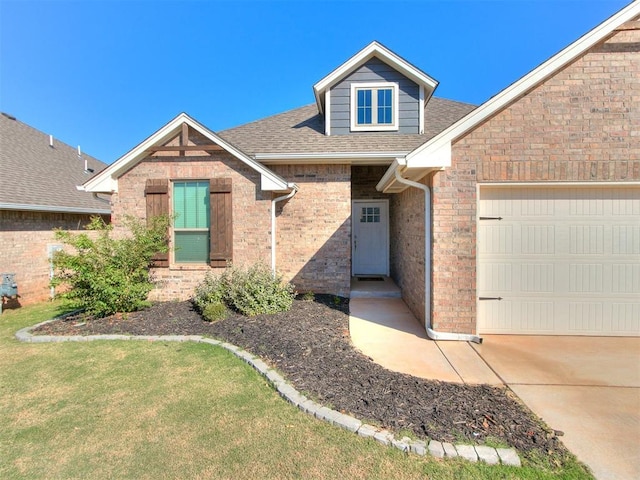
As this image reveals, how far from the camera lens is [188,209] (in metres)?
7.73

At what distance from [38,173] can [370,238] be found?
1158 cm

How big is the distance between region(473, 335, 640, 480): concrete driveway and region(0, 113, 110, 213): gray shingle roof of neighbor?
11.6m

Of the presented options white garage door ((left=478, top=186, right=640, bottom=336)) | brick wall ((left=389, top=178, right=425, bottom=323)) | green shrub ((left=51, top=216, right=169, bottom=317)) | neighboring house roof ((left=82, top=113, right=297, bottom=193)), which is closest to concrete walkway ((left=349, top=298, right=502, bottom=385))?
brick wall ((left=389, top=178, right=425, bottom=323))

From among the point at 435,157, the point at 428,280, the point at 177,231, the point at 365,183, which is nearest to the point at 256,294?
the point at 177,231

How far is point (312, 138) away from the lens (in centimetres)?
900

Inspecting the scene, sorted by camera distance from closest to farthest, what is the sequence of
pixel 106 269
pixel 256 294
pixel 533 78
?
pixel 533 78 → pixel 106 269 → pixel 256 294

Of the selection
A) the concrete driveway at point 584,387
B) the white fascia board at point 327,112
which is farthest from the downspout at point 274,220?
the concrete driveway at point 584,387

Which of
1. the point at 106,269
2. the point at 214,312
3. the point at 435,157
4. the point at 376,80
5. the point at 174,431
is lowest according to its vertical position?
the point at 174,431

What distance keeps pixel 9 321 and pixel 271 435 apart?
7933 millimetres

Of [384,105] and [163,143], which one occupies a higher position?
[384,105]

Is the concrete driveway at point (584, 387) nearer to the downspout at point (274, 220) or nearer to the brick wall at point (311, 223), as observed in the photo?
the brick wall at point (311, 223)

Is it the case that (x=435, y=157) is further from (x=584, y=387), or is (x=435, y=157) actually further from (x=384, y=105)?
(x=384, y=105)

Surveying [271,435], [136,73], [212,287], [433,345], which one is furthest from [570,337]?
[136,73]

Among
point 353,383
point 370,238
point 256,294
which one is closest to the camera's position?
point 353,383
